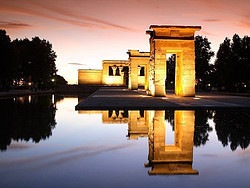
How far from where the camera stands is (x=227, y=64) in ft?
122

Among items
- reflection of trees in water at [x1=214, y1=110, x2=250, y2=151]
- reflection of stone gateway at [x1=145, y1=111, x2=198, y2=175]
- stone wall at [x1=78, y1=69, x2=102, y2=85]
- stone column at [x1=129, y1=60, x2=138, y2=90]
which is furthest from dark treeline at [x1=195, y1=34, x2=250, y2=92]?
reflection of stone gateway at [x1=145, y1=111, x2=198, y2=175]

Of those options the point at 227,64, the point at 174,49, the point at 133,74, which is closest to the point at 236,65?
the point at 227,64

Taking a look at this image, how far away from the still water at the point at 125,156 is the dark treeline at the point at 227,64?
1261 inches

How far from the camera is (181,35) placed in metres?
20.3

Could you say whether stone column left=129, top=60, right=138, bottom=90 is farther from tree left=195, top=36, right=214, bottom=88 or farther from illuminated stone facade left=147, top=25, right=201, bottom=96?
illuminated stone facade left=147, top=25, right=201, bottom=96

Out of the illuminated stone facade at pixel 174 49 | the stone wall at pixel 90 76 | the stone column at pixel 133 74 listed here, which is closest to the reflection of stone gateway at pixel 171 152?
the illuminated stone facade at pixel 174 49

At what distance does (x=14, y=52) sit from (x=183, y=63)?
1007 inches

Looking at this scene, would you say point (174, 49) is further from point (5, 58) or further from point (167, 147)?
point (5, 58)

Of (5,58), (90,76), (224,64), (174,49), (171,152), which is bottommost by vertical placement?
(171,152)

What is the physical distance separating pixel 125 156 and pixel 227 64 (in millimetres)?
36756

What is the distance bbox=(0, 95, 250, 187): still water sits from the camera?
3412 millimetres

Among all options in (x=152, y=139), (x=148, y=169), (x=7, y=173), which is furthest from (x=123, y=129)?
(x=7, y=173)

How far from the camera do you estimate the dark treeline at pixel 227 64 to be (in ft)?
119

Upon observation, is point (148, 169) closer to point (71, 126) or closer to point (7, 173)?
point (7, 173)
